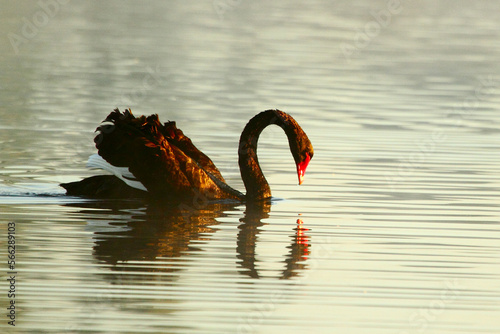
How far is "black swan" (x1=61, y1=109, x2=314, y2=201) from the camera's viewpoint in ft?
36.5

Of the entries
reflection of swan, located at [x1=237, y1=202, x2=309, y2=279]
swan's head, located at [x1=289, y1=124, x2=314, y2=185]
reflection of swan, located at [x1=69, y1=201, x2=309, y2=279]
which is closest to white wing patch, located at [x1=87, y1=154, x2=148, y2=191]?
reflection of swan, located at [x1=69, y1=201, x2=309, y2=279]

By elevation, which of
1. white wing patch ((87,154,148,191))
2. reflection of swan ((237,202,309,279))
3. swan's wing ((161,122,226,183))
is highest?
swan's wing ((161,122,226,183))

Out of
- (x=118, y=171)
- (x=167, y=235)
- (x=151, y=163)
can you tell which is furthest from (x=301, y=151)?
(x=167, y=235)

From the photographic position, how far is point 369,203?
1169 cm

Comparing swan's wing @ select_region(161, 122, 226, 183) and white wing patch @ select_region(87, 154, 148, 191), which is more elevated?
swan's wing @ select_region(161, 122, 226, 183)

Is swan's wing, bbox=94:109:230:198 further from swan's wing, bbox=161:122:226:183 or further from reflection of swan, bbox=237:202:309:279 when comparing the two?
reflection of swan, bbox=237:202:309:279

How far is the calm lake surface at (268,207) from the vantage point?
7.43 meters

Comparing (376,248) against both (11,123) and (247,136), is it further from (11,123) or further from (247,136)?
(11,123)

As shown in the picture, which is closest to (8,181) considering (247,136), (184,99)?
(247,136)

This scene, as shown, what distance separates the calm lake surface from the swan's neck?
330 millimetres

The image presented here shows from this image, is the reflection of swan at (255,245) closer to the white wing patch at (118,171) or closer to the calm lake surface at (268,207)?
the calm lake surface at (268,207)

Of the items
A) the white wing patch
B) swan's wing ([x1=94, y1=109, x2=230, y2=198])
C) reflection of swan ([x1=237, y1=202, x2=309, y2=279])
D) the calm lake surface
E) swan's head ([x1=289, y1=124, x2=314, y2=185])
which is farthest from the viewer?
swan's head ([x1=289, y1=124, x2=314, y2=185])

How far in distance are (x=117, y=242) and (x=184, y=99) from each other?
11.1m

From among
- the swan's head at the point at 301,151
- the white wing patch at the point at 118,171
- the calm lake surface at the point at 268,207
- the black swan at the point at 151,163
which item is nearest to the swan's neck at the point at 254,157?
the black swan at the point at 151,163
